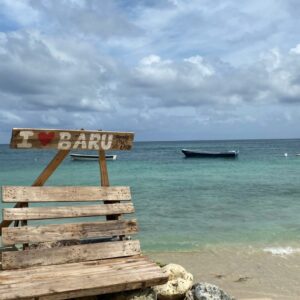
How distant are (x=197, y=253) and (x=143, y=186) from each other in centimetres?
1598

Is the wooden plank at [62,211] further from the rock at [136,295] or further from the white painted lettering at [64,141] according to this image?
the rock at [136,295]

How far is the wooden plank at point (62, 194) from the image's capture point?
16.7 ft

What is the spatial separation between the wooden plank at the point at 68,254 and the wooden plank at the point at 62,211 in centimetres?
42

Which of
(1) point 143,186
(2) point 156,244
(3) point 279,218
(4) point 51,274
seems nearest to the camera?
(4) point 51,274

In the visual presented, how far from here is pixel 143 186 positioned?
26609mm

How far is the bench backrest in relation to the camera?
15.8ft

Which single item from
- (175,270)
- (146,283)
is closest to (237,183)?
(175,270)

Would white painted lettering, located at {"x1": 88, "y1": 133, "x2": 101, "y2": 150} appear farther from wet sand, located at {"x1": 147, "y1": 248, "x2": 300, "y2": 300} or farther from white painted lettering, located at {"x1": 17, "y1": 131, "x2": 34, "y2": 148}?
wet sand, located at {"x1": 147, "y1": 248, "x2": 300, "y2": 300}

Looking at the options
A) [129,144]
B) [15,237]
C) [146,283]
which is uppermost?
[129,144]

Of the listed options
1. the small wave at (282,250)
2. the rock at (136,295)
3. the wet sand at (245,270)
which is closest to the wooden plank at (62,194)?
the rock at (136,295)

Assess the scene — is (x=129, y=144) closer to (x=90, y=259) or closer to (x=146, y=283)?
(x=90, y=259)

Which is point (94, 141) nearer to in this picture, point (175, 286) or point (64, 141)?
point (64, 141)

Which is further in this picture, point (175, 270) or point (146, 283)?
point (175, 270)

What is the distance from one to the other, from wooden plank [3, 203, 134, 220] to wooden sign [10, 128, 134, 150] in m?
0.76
